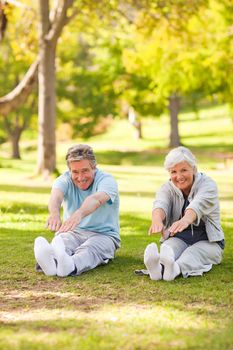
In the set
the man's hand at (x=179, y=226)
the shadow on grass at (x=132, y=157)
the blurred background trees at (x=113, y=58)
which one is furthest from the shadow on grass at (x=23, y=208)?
the shadow on grass at (x=132, y=157)

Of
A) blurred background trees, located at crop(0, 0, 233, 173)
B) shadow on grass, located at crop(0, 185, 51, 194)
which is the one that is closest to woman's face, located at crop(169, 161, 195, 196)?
shadow on grass, located at crop(0, 185, 51, 194)

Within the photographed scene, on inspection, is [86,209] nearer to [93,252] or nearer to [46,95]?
[93,252]

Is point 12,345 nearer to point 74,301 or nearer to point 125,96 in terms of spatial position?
point 74,301

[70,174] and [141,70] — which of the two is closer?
[70,174]

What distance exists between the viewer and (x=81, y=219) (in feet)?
21.1

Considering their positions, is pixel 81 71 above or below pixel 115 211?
above

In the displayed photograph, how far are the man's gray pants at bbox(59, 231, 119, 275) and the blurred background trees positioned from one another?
450 inches

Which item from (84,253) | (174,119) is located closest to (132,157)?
(174,119)

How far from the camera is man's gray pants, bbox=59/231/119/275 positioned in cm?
640

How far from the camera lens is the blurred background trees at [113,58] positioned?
733 inches

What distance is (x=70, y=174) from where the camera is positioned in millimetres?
6867

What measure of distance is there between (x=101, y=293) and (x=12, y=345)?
1580 millimetres

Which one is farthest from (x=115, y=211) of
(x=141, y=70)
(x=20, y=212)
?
(x=141, y=70)

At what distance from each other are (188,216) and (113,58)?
3126 centimetres
